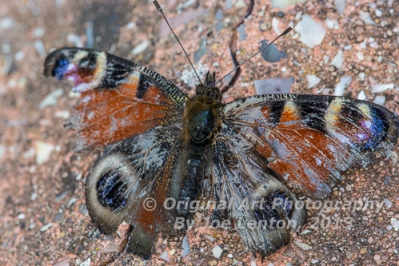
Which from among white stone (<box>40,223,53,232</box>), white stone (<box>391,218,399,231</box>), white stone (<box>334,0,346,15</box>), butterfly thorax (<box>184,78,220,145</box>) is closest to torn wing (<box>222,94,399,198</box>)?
butterfly thorax (<box>184,78,220,145</box>)

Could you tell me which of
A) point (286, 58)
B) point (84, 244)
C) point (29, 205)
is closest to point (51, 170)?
point (29, 205)

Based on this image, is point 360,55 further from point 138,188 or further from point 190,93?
point 138,188

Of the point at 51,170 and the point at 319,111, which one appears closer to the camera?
the point at 319,111

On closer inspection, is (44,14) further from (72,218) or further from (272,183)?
(272,183)

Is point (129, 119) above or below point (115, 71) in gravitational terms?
below

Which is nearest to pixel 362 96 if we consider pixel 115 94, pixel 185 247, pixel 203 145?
pixel 203 145

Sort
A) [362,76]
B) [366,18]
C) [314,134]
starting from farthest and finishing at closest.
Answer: [366,18] < [362,76] < [314,134]

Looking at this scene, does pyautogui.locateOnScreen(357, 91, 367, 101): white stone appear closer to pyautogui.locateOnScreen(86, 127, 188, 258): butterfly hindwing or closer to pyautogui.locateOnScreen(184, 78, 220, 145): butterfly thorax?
pyautogui.locateOnScreen(184, 78, 220, 145): butterfly thorax
